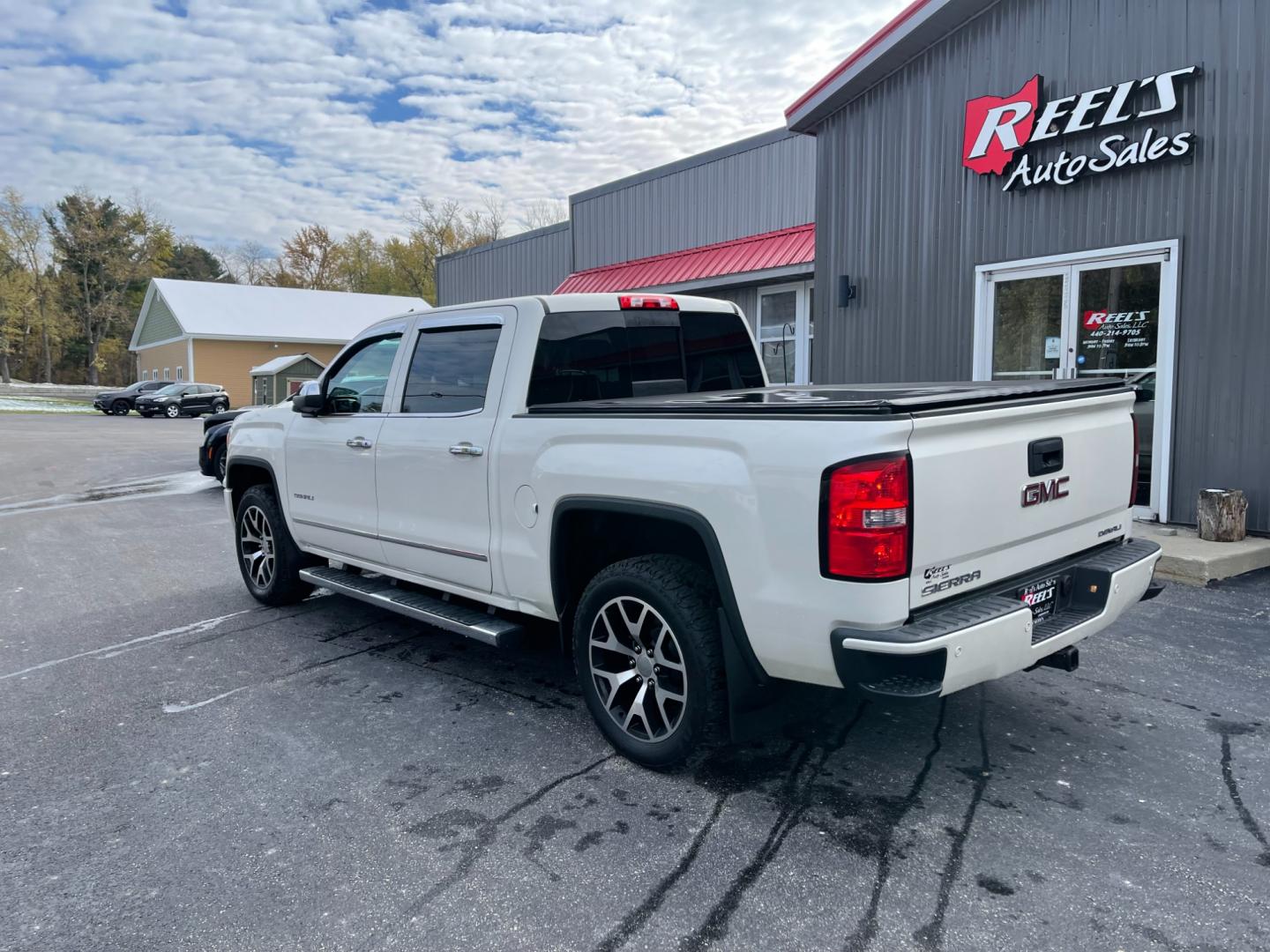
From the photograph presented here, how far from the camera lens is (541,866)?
2.95m

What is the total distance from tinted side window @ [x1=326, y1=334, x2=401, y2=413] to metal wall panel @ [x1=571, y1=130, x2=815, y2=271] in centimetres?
986

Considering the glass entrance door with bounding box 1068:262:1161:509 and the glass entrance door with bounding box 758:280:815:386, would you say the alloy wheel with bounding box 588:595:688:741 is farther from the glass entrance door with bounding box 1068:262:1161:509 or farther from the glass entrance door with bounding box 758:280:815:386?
the glass entrance door with bounding box 758:280:815:386

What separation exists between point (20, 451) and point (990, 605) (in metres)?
22.3

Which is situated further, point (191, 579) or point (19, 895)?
point (191, 579)

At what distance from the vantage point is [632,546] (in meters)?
3.99

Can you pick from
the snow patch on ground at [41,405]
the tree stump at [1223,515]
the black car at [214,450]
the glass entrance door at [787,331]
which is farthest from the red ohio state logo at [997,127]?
the snow patch on ground at [41,405]

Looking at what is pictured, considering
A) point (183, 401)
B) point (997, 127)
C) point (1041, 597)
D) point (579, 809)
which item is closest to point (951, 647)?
point (1041, 597)

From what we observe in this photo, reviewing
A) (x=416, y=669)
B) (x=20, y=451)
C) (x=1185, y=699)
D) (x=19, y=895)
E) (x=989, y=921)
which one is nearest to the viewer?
(x=989, y=921)

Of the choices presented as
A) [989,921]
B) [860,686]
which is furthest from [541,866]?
[989,921]

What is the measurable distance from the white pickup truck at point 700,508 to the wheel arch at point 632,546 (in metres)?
0.01

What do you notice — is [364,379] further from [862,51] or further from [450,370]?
[862,51]

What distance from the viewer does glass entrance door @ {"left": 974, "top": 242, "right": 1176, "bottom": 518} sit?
7793 mm

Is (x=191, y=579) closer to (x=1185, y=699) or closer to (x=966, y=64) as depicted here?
(x=1185, y=699)

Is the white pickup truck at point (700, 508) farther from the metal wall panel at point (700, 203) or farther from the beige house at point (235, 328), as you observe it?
the beige house at point (235, 328)
